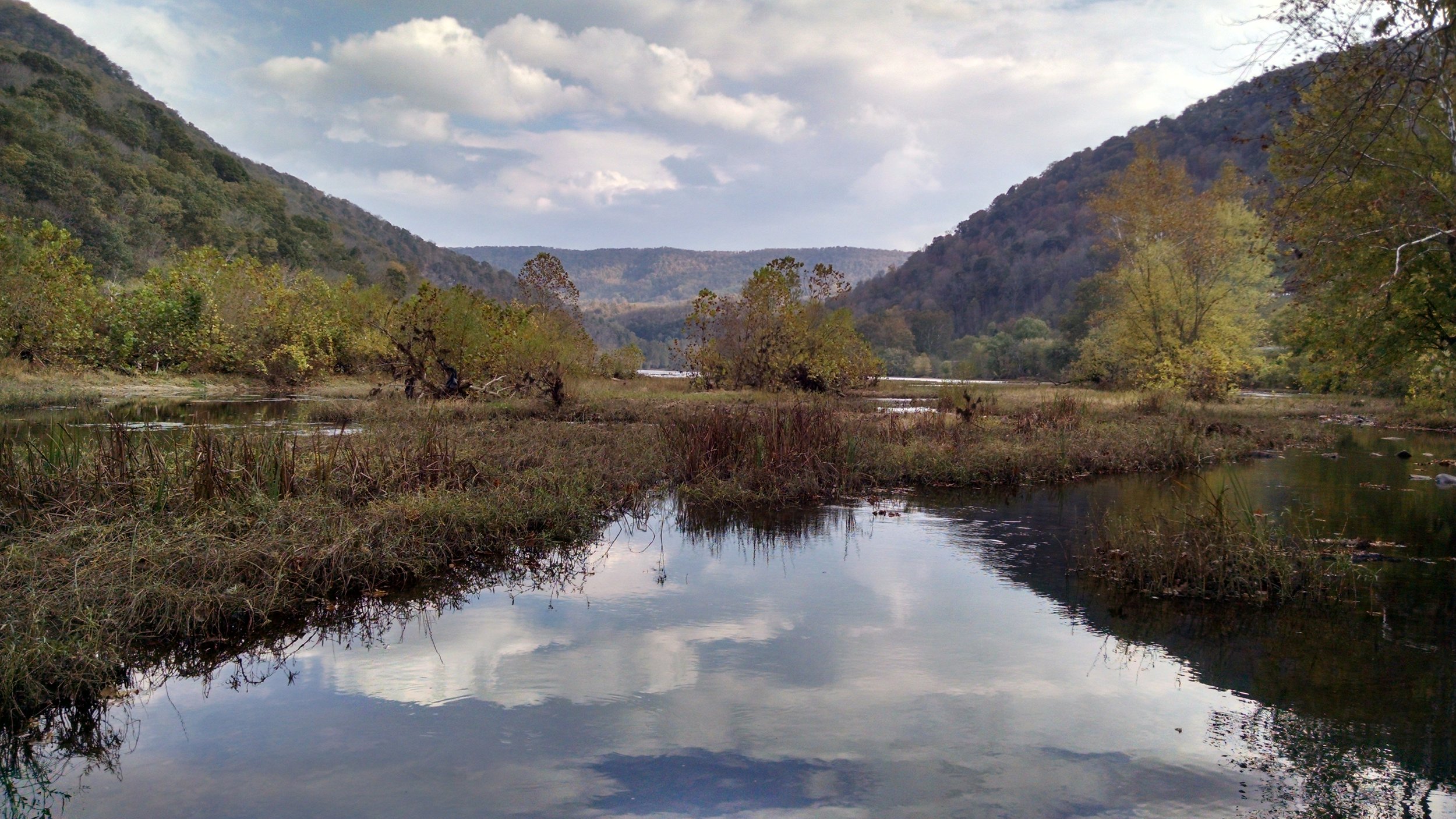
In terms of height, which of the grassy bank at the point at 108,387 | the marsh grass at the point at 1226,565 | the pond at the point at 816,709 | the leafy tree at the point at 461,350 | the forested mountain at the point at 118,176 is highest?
the forested mountain at the point at 118,176

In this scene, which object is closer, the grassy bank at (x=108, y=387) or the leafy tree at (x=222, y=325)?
the grassy bank at (x=108, y=387)

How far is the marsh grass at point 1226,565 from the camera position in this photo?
6.78 metres

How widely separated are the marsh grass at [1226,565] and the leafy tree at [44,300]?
107 feet

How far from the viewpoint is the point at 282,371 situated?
115 ft

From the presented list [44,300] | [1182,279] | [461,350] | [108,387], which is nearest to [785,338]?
[461,350]

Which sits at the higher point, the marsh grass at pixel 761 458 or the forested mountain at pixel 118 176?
the forested mountain at pixel 118 176

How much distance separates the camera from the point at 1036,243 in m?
89.3

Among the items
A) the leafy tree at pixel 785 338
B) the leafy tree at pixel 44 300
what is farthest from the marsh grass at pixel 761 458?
the leafy tree at pixel 44 300

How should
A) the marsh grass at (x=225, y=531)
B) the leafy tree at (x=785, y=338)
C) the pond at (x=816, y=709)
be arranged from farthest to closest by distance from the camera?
the leafy tree at (x=785, y=338), the marsh grass at (x=225, y=531), the pond at (x=816, y=709)

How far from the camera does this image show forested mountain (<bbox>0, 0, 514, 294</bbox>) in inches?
1937

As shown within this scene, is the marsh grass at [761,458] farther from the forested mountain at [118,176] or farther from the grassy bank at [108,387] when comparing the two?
Answer: the forested mountain at [118,176]

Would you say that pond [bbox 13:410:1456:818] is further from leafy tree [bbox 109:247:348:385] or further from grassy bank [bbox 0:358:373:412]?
leafy tree [bbox 109:247:348:385]

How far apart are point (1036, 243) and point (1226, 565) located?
89.1 meters

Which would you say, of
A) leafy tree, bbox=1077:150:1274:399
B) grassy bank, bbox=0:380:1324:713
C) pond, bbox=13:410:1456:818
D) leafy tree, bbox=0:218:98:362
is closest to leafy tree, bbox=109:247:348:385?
leafy tree, bbox=0:218:98:362
